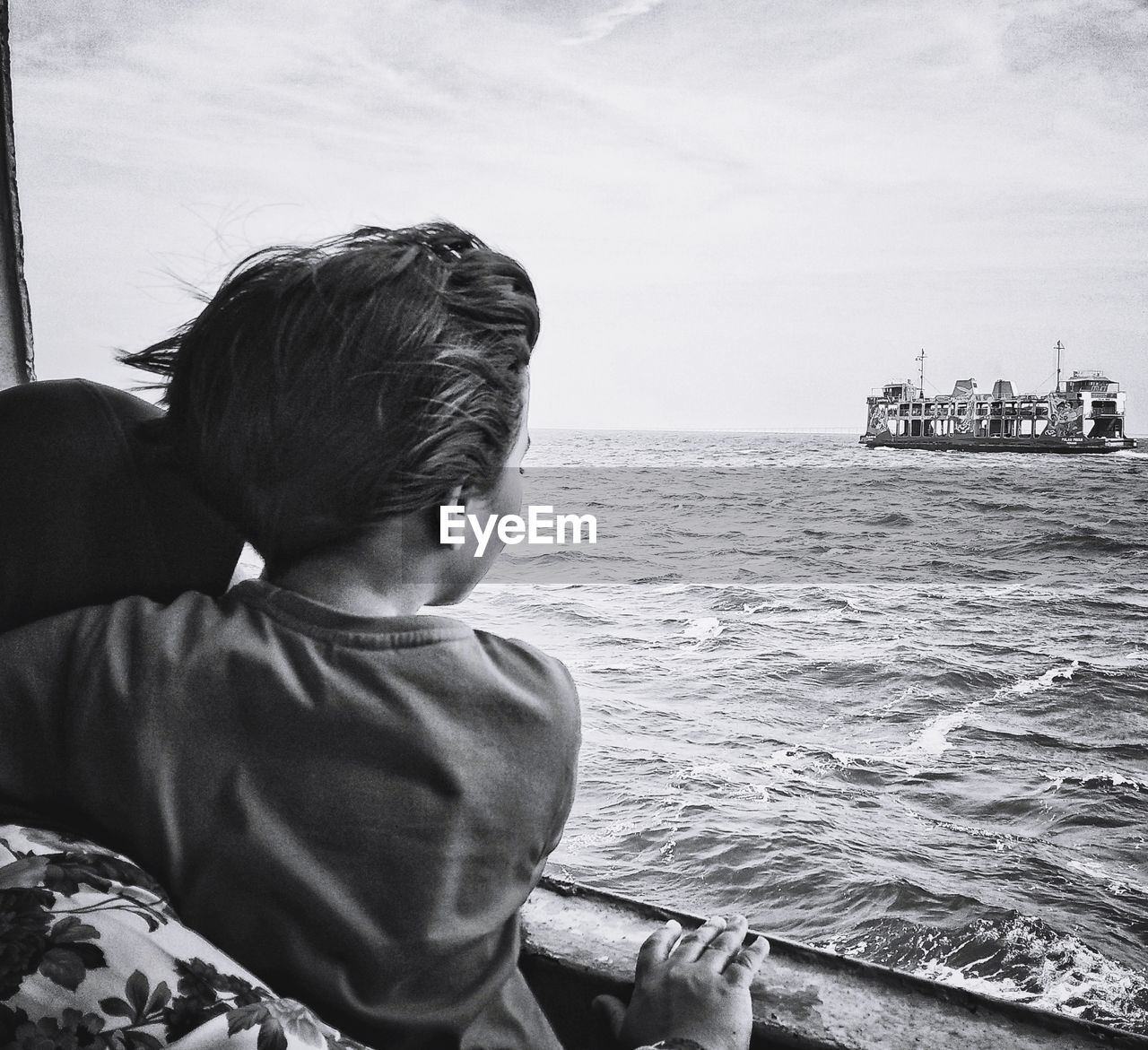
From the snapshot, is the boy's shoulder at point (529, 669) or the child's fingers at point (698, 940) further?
the child's fingers at point (698, 940)

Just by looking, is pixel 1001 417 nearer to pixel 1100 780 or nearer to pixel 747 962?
pixel 1100 780

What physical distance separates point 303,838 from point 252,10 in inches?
212

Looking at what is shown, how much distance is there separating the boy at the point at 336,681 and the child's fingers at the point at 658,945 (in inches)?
9.2

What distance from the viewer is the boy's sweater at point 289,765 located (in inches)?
18.7

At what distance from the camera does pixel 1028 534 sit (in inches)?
763

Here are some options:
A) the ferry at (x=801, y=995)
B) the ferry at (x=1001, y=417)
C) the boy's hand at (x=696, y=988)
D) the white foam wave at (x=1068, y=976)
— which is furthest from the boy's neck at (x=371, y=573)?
the ferry at (x=1001, y=417)

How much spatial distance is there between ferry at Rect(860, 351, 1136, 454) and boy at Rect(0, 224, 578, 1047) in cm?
2972

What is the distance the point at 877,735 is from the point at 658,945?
7.07 meters

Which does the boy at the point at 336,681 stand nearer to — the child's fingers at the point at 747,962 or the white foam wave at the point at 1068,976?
the child's fingers at the point at 747,962

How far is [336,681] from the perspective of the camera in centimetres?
48

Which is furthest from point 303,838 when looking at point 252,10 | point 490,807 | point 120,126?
point 120,126

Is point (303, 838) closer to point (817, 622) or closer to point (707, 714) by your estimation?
point (707, 714)

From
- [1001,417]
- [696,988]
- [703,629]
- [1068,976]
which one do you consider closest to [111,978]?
[696,988]

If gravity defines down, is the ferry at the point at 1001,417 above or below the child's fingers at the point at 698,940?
above
